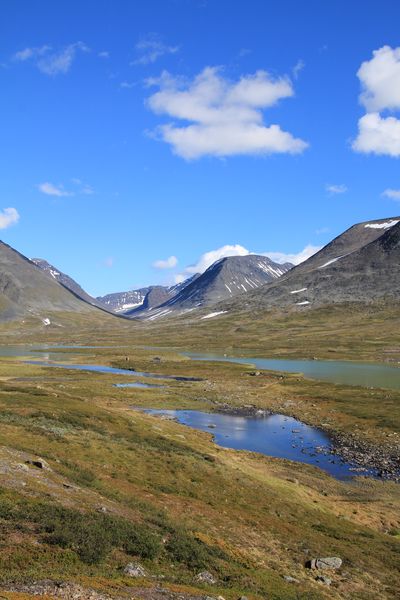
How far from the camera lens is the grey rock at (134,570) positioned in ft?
67.1

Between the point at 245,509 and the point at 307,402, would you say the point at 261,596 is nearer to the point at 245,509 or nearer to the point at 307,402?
the point at 245,509

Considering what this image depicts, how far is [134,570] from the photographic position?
2083 centimetres

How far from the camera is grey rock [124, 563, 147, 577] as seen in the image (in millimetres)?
20462

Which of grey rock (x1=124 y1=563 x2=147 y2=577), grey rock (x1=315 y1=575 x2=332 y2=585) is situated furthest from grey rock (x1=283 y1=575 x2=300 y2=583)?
grey rock (x1=124 y1=563 x2=147 y2=577)

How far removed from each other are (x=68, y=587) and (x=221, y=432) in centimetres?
5641

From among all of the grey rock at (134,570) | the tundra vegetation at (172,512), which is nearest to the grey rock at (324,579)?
the tundra vegetation at (172,512)

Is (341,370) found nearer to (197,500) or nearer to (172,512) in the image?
(197,500)

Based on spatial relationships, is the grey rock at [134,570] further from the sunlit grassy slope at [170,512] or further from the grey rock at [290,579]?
the grey rock at [290,579]

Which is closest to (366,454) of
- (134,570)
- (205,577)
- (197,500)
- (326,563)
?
(197,500)

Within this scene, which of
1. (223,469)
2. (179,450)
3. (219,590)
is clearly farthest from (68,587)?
(179,450)

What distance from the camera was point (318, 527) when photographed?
3553 cm

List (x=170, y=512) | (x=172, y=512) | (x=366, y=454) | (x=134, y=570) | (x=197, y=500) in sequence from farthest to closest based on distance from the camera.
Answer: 1. (x=366, y=454)
2. (x=197, y=500)
3. (x=172, y=512)
4. (x=170, y=512)
5. (x=134, y=570)

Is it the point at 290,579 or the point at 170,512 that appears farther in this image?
the point at 170,512

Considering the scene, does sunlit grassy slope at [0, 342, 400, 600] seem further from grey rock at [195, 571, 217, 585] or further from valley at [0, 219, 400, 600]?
grey rock at [195, 571, 217, 585]
